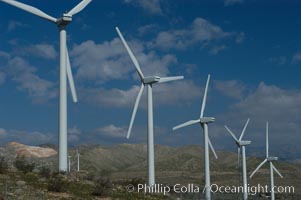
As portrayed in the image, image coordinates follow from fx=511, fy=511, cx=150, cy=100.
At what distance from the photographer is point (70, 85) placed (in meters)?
46.9

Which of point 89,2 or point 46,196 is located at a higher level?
point 89,2

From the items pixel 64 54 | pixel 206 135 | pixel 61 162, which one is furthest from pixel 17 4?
pixel 206 135

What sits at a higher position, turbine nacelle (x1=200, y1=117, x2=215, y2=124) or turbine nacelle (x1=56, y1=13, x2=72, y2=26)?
turbine nacelle (x1=56, y1=13, x2=72, y2=26)

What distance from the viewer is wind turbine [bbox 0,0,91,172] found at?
44.7 m

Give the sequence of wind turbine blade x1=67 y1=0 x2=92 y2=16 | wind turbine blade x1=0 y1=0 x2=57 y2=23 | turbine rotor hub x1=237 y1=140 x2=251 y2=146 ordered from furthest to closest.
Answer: turbine rotor hub x1=237 y1=140 x2=251 y2=146, wind turbine blade x1=67 y1=0 x2=92 y2=16, wind turbine blade x1=0 y1=0 x2=57 y2=23

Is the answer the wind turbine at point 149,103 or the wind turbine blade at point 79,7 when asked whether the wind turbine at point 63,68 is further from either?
the wind turbine at point 149,103

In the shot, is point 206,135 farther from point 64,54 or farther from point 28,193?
point 28,193

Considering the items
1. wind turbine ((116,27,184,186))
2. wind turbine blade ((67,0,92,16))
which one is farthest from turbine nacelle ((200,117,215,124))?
wind turbine blade ((67,0,92,16))

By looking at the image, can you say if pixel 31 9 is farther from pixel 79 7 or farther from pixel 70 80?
pixel 70 80

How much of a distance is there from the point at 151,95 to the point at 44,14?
1762 cm

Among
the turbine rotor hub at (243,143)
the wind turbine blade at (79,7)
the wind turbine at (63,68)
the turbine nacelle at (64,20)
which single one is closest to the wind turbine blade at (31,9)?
the wind turbine at (63,68)

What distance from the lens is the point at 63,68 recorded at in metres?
46.1

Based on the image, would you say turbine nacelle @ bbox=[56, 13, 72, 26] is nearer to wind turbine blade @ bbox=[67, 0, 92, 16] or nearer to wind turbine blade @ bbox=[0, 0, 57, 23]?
wind turbine blade @ bbox=[0, 0, 57, 23]

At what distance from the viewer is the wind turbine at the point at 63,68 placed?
44656mm
